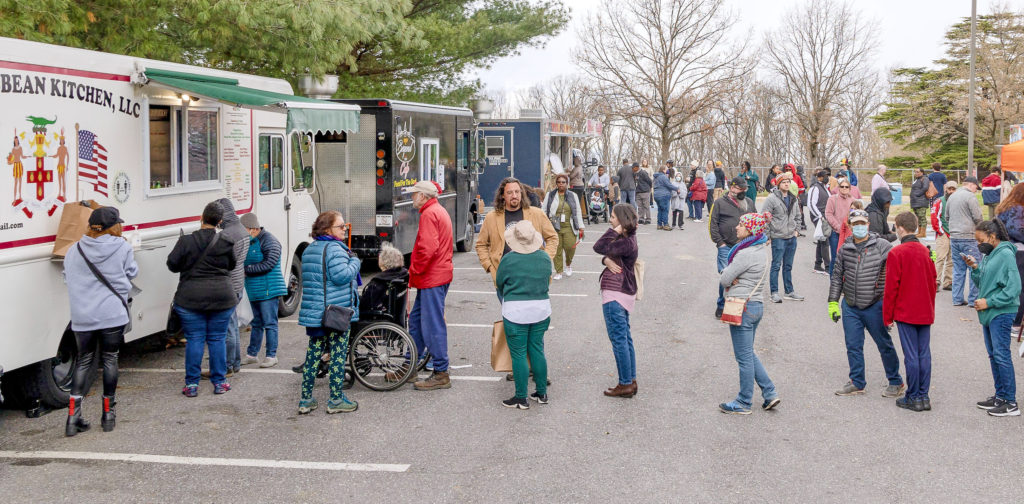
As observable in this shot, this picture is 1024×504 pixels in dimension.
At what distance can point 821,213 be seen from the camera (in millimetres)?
14828

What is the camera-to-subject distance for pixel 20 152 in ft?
21.9

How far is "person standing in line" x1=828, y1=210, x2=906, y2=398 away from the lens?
7730 millimetres

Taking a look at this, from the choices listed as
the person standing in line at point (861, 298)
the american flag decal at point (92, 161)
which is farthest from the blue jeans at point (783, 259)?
the american flag decal at point (92, 161)

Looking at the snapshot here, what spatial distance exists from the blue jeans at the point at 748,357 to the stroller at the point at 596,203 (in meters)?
16.8

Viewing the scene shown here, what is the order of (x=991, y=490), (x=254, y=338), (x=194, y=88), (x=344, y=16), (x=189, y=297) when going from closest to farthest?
(x=991, y=490)
(x=189, y=297)
(x=194, y=88)
(x=254, y=338)
(x=344, y=16)

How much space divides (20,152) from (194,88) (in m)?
1.81

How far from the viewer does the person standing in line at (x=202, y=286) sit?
7.56 metres

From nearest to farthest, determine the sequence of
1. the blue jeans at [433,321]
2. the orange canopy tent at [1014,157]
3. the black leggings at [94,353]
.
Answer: the black leggings at [94,353] → the blue jeans at [433,321] → the orange canopy tent at [1014,157]

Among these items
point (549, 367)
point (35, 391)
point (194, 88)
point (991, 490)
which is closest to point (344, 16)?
point (194, 88)

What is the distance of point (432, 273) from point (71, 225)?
9.13 feet

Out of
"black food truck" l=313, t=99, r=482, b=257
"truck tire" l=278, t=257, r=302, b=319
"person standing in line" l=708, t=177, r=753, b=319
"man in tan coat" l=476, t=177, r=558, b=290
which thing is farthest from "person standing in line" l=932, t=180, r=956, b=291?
"truck tire" l=278, t=257, r=302, b=319

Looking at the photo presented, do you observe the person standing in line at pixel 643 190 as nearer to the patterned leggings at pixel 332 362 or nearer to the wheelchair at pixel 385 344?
the wheelchair at pixel 385 344

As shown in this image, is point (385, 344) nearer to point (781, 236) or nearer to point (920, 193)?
point (781, 236)

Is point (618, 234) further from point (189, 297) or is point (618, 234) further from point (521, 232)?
point (189, 297)
